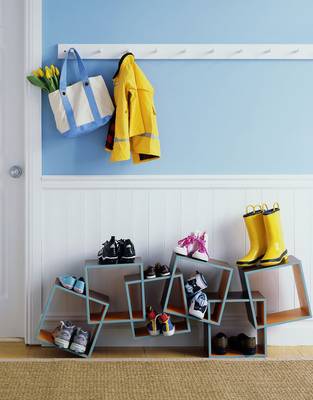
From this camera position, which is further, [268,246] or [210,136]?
[210,136]

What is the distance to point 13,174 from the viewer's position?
3123mm

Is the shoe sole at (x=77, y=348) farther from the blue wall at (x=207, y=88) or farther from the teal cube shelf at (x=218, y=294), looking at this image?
the blue wall at (x=207, y=88)

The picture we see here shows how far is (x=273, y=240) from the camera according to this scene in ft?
9.48

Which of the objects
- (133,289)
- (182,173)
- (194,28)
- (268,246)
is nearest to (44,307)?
(133,289)

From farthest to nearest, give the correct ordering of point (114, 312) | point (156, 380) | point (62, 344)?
point (114, 312) < point (62, 344) < point (156, 380)

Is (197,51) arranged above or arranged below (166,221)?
above

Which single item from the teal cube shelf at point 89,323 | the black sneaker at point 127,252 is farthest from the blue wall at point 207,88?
the teal cube shelf at point 89,323

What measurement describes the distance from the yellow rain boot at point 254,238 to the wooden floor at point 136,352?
530 millimetres

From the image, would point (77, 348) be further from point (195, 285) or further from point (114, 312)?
point (195, 285)

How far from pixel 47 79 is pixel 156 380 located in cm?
162

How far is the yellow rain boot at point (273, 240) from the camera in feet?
9.45

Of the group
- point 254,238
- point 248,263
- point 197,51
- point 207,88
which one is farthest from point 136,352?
A: point 197,51

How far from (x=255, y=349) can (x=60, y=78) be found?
1.78 meters

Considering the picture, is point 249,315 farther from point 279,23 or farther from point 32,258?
point 279,23
